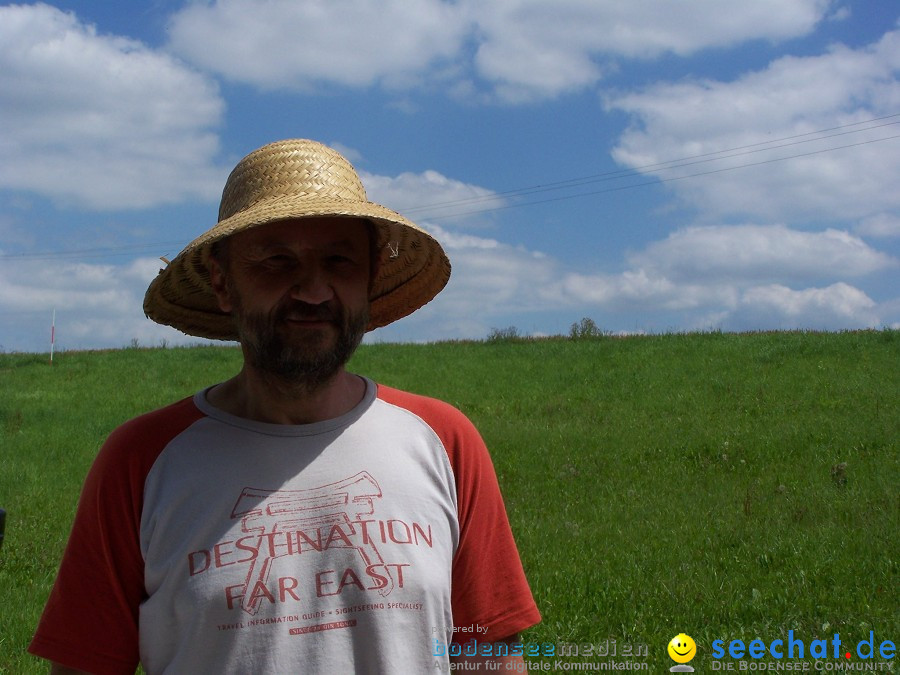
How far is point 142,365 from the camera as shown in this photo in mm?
27172

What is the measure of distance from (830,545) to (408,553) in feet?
21.2

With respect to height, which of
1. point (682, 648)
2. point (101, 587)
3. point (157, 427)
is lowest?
point (682, 648)

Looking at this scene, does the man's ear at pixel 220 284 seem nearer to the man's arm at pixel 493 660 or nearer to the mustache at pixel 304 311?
the mustache at pixel 304 311

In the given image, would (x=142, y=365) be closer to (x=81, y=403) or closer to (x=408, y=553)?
(x=81, y=403)

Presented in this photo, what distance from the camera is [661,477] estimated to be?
10906 mm

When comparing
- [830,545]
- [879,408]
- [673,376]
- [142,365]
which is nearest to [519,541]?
[830,545]

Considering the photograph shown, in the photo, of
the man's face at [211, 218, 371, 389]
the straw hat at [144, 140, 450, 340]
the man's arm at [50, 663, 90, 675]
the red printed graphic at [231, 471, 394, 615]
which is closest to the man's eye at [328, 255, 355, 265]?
the man's face at [211, 218, 371, 389]

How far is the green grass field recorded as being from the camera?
238 inches

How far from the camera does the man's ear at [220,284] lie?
2400 mm

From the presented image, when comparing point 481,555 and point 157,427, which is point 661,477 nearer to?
point 481,555

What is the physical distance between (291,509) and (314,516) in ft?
0.18

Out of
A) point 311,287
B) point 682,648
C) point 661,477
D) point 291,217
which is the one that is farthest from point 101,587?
point 661,477

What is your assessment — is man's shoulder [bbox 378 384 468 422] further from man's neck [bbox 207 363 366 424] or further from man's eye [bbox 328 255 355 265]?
man's eye [bbox 328 255 355 265]

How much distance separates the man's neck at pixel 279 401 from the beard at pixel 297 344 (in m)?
0.01
